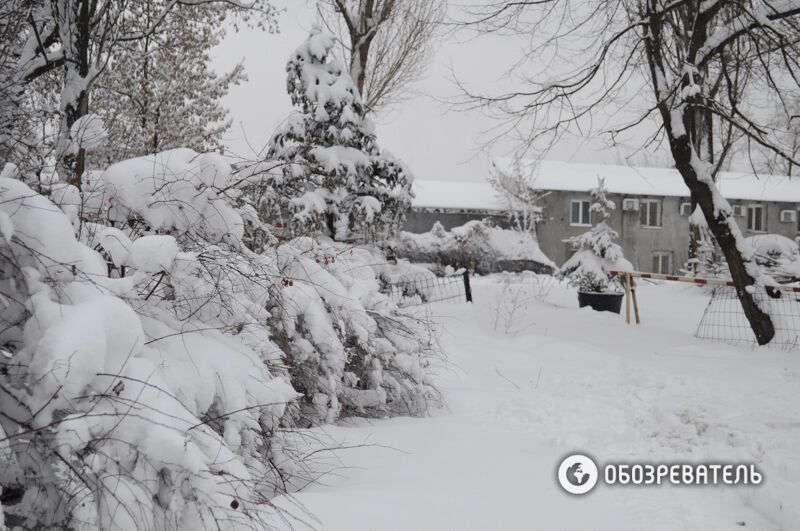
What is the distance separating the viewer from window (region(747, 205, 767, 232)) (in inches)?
1427

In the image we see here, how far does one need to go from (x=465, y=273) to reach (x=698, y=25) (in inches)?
218

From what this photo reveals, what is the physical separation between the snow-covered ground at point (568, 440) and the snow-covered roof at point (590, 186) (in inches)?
1034

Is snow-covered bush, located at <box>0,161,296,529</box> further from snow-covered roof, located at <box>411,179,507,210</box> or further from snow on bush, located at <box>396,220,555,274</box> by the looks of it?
snow-covered roof, located at <box>411,179,507,210</box>

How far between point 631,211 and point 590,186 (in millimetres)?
2702

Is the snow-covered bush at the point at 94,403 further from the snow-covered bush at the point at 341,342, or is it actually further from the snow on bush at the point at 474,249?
the snow on bush at the point at 474,249

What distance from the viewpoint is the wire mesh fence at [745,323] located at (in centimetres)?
900

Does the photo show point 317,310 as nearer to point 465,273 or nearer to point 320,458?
point 320,458

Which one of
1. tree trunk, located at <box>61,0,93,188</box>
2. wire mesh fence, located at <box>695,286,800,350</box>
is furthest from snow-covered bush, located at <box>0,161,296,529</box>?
wire mesh fence, located at <box>695,286,800,350</box>

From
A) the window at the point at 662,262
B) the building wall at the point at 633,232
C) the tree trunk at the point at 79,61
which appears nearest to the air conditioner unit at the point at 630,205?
the building wall at the point at 633,232

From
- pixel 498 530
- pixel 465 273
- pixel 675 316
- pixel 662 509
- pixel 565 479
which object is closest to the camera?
pixel 498 530

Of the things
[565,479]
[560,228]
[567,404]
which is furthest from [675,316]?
[560,228]

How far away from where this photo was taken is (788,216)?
3641 cm

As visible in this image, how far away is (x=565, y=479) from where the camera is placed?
3.39 meters

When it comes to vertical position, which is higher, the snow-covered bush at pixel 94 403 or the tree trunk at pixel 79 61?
the tree trunk at pixel 79 61
